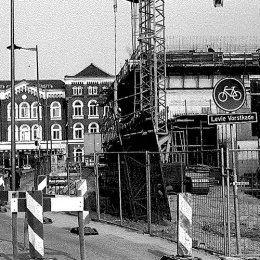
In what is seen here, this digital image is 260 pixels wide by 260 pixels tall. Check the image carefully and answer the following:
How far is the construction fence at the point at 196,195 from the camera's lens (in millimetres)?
11570

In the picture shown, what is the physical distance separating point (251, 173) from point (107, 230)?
171 inches

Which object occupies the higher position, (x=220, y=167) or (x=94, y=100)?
(x=94, y=100)

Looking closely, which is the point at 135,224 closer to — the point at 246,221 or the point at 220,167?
the point at 246,221

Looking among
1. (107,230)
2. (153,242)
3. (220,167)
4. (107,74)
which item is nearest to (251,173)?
(220,167)

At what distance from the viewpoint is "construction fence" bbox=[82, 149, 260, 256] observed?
11570 mm

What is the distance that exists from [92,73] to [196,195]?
74805mm

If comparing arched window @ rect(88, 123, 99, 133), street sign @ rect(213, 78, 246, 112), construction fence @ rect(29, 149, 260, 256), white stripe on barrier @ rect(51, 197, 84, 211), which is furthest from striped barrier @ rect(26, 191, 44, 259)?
→ arched window @ rect(88, 123, 99, 133)

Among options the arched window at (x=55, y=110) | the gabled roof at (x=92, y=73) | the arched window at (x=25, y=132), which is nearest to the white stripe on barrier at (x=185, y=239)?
the gabled roof at (x=92, y=73)

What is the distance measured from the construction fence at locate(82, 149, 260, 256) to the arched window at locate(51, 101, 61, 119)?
227 feet

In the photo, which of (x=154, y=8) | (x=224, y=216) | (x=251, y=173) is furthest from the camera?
(x=154, y=8)

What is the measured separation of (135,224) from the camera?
52.6 ft

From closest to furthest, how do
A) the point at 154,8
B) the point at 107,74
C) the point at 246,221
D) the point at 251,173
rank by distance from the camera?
the point at 251,173, the point at 246,221, the point at 154,8, the point at 107,74

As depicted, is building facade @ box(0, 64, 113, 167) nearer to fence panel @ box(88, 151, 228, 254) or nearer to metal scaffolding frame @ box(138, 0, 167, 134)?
metal scaffolding frame @ box(138, 0, 167, 134)

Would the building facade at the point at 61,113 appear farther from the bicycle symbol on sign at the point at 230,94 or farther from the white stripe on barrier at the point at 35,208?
the white stripe on barrier at the point at 35,208
